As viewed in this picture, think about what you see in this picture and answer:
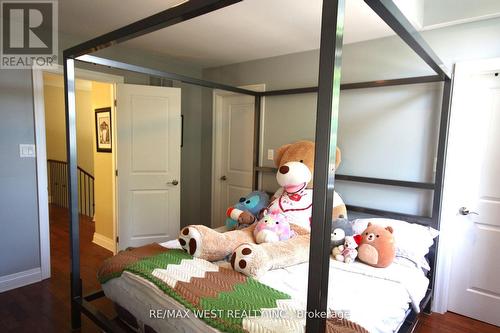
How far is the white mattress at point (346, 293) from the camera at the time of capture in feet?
4.28

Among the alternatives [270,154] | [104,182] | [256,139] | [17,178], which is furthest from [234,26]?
[104,182]

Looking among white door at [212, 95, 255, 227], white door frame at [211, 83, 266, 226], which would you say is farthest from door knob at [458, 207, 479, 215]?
white door frame at [211, 83, 266, 226]

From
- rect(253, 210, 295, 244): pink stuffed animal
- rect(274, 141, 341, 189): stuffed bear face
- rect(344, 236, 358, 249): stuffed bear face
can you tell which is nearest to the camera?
rect(344, 236, 358, 249): stuffed bear face

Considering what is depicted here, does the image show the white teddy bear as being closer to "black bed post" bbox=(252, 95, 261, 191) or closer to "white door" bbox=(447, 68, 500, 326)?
"white door" bbox=(447, 68, 500, 326)

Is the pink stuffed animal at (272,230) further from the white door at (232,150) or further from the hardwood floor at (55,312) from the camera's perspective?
the white door at (232,150)

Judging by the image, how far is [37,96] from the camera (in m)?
2.58

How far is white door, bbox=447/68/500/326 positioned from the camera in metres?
2.14

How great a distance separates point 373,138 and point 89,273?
2957 millimetres

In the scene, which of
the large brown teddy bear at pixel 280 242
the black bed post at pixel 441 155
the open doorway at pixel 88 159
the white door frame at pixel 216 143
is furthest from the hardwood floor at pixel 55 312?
the white door frame at pixel 216 143

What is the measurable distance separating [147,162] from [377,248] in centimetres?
256

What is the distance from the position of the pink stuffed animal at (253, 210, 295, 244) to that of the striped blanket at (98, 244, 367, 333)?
45cm

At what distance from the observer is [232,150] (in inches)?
146

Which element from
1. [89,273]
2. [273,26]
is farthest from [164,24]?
[89,273]

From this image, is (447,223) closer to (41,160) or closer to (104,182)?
(41,160)
